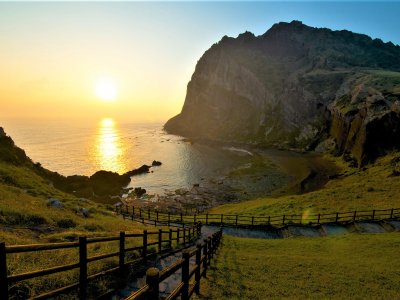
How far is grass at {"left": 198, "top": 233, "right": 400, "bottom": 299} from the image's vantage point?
10391 mm

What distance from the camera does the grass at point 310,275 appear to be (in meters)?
10.4

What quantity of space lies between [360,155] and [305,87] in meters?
76.8

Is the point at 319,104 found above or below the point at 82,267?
above

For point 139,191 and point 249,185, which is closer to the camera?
point 139,191

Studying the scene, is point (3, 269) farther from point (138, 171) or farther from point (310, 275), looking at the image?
point (138, 171)

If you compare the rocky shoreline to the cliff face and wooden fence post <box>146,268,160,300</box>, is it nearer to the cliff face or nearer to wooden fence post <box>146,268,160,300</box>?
the cliff face

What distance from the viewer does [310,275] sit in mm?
12711

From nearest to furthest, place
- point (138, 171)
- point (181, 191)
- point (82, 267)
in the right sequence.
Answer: point (82, 267)
point (181, 191)
point (138, 171)

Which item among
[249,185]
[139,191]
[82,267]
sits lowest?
[139,191]

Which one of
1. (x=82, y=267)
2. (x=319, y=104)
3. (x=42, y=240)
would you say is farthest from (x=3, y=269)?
(x=319, y=104)

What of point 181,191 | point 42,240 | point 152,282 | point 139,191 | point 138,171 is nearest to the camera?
point 152,282

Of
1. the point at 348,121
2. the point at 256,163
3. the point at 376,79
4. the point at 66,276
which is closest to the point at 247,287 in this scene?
the point at 66,276

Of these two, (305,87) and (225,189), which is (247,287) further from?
(305,87)

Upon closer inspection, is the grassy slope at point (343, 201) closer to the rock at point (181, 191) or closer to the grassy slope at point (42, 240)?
the grassy slope at point (42, 240)
